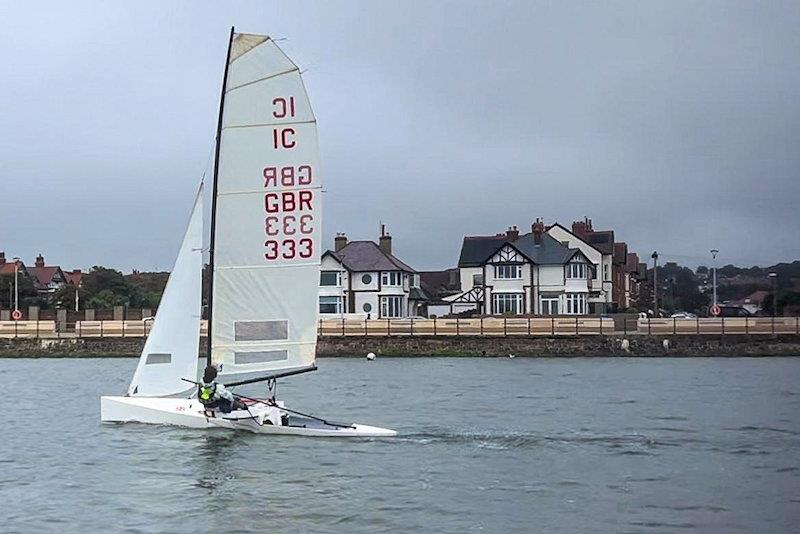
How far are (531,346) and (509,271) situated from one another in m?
18.5

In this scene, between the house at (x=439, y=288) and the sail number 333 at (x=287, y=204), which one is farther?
the house at (x=439, y=288)

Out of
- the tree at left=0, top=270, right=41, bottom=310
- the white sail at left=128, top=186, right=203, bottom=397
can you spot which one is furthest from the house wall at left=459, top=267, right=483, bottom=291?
the white sail at left=128, top=186, right=203, bottom=397

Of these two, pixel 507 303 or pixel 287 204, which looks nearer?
pixel 287 204

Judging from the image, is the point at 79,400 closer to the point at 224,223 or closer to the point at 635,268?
the point at 224,223

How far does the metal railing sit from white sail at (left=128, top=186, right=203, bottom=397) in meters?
32.2

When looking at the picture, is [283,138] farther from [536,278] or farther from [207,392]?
[536,278]

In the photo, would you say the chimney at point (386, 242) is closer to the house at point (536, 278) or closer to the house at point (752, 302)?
the house at point (536, 278)

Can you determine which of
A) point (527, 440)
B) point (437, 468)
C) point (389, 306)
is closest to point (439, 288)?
point (389, 306)

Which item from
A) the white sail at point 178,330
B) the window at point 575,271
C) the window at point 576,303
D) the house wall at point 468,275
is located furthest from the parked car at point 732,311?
the white sail at point 178,330

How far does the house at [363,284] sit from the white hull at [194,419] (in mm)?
49152

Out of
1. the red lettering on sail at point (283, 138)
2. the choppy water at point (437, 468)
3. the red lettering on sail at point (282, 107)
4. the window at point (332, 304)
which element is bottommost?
the choppy water at point (437, 468)

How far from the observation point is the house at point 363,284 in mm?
70812

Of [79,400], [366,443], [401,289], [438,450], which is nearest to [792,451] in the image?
[438,450]

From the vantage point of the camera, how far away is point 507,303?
70625mm
